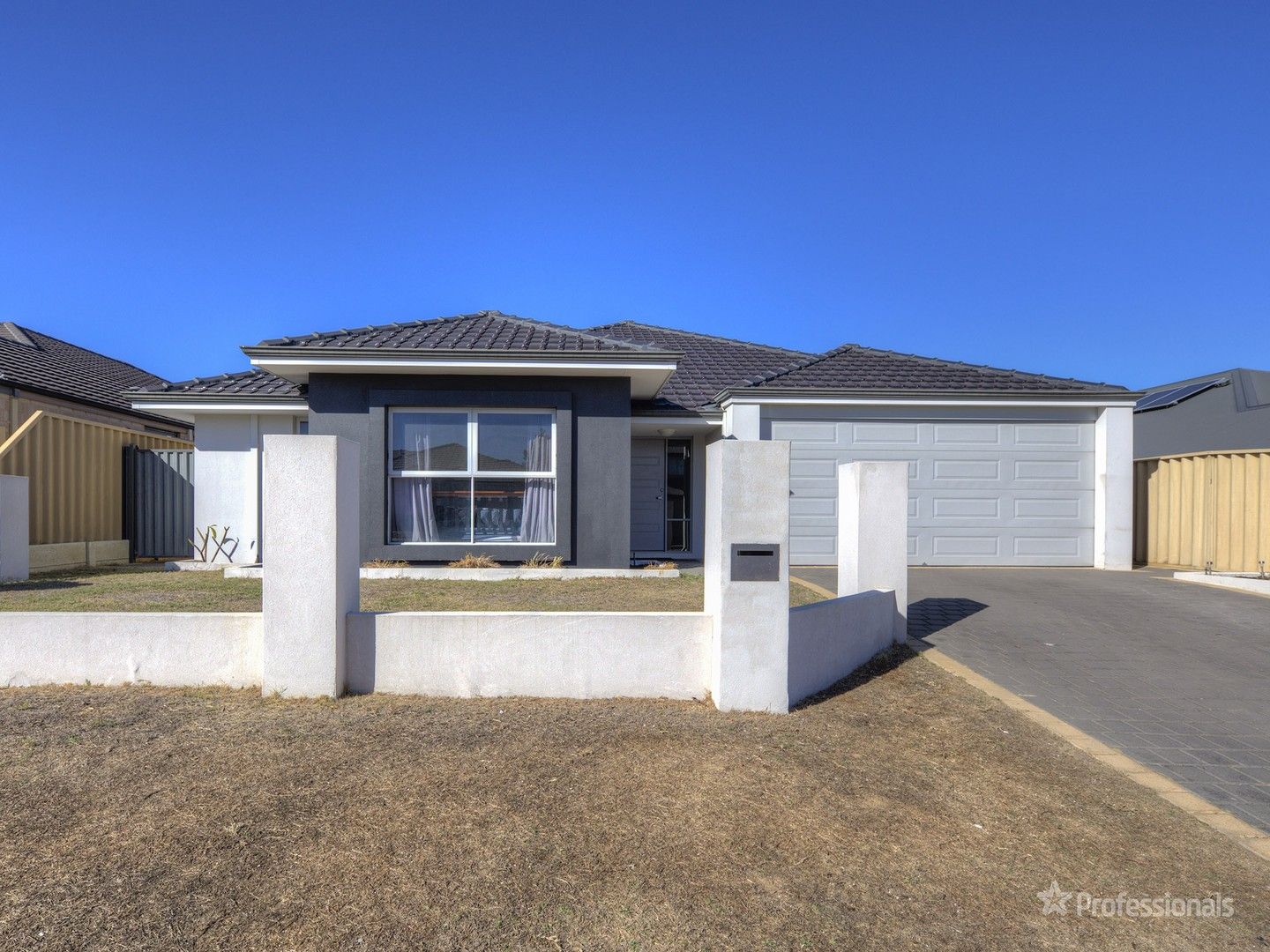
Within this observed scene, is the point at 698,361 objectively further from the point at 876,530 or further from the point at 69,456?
the point at 69,456

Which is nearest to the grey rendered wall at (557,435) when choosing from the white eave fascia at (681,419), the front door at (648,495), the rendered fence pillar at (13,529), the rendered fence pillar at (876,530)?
the white eave fascia at (681,419)

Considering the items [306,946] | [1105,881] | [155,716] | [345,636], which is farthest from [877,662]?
[155,716]

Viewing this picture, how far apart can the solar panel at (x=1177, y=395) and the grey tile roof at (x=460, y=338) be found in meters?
16.3

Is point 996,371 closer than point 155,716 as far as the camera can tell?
No

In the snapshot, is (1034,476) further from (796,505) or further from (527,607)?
(527,607)

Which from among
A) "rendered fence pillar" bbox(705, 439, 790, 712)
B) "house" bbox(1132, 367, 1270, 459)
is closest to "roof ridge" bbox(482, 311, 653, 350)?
"rendered fence pillar" bbox(705, 439, 790, 712)

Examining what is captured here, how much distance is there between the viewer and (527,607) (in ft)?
24.1

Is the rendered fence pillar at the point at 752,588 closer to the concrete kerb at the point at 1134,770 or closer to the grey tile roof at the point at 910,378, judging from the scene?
the concrete kerb at the point at 1134,770

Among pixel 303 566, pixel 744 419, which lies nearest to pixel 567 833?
pixel 303 566

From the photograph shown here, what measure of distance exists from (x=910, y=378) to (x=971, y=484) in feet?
6.99

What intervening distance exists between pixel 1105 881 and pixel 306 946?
3.12m

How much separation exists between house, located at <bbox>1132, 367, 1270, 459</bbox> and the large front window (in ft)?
49.9

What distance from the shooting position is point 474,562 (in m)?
10.0

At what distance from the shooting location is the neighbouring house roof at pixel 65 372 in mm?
13633
